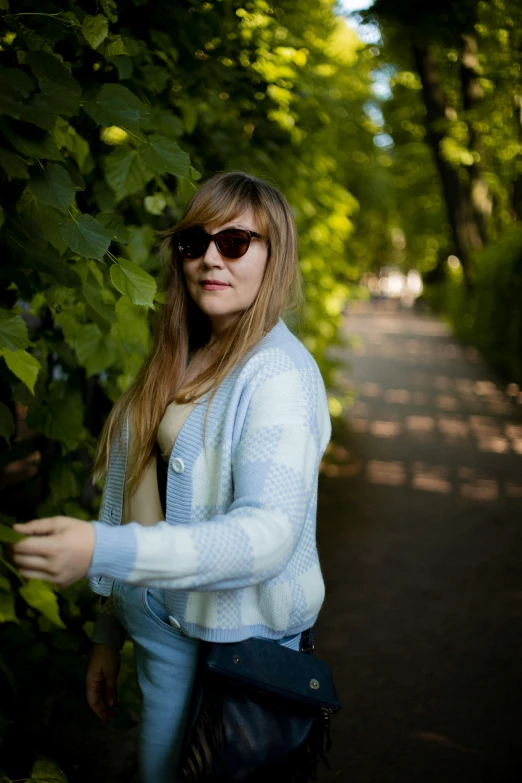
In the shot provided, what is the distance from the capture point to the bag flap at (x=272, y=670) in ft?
5.51

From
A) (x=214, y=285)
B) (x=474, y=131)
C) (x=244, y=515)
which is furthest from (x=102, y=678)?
(x=474, y=131)

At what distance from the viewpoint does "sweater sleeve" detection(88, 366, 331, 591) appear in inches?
52.8

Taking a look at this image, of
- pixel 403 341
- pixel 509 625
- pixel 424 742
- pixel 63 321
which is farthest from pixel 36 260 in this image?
pixel 403 341

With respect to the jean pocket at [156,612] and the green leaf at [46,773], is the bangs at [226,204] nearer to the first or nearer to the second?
the jean pocket at [156,612]

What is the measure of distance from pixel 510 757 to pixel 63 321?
275cm

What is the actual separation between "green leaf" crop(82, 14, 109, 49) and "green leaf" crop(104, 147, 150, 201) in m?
0.44

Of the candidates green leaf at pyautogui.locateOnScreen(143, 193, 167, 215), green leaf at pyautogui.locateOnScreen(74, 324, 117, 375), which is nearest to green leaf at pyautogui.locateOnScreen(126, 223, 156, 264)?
green leaf at pyautogui.locateOnScreen(143, 193, 167, 215)

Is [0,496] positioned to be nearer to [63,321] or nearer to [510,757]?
[63,321]

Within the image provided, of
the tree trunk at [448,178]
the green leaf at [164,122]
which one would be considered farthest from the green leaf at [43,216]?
the tree trunk at [448,178]

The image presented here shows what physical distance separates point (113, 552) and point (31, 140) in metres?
0.87

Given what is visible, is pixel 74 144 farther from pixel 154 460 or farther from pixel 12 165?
pixel 154 460

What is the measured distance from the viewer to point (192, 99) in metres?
3.42

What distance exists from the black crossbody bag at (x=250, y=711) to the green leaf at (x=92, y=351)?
106 cm

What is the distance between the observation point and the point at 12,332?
170cm
